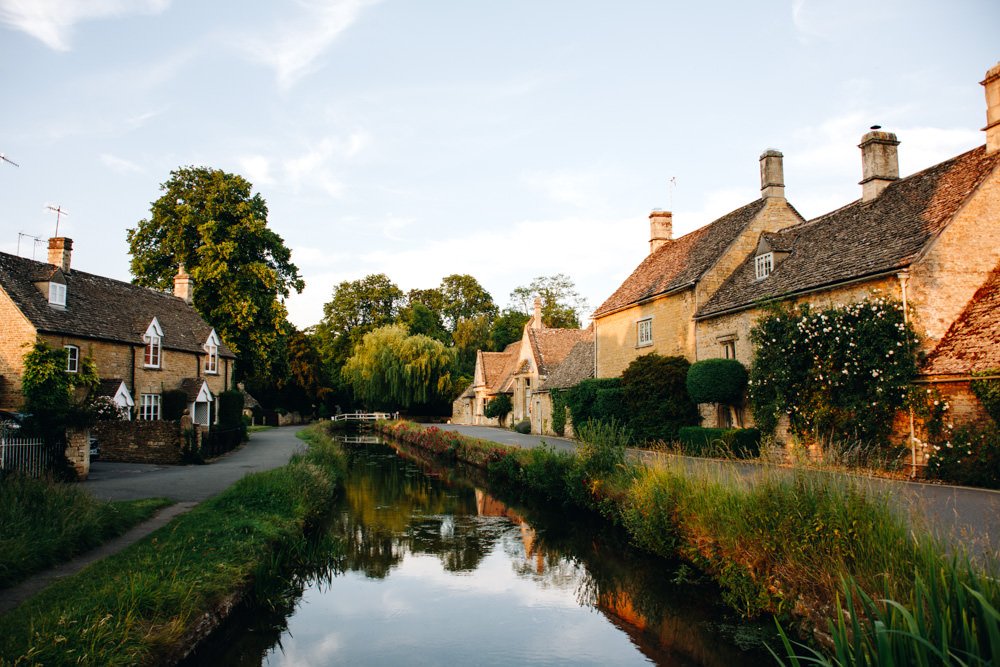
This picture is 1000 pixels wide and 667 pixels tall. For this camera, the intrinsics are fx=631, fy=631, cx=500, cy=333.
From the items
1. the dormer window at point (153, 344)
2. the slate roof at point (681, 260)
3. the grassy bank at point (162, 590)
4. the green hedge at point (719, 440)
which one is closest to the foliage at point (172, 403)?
the dormer window at point (153, 344)

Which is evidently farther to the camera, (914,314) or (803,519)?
(914,314)

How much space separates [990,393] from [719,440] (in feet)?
22.9

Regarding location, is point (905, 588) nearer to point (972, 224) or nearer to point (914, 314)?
point (914, 314)

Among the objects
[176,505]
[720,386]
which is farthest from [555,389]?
[176,505]

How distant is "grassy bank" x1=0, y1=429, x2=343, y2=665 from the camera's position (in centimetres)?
547

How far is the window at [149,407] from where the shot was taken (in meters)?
26.8

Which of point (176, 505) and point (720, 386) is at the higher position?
point (720, 386)

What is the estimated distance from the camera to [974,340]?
45.0 feet

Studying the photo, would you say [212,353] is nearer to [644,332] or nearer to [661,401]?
[644,332]

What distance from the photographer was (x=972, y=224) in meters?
15.3

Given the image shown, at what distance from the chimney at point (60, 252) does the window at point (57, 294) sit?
291 cm

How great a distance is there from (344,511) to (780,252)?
15599 millimetres

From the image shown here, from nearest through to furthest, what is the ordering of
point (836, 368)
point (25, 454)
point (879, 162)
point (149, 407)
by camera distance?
1. point (25, 454)
2. point (836, 368)
3. point (879, 162)
4. point (149, 407)

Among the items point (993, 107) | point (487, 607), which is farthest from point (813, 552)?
point (993, 107)
